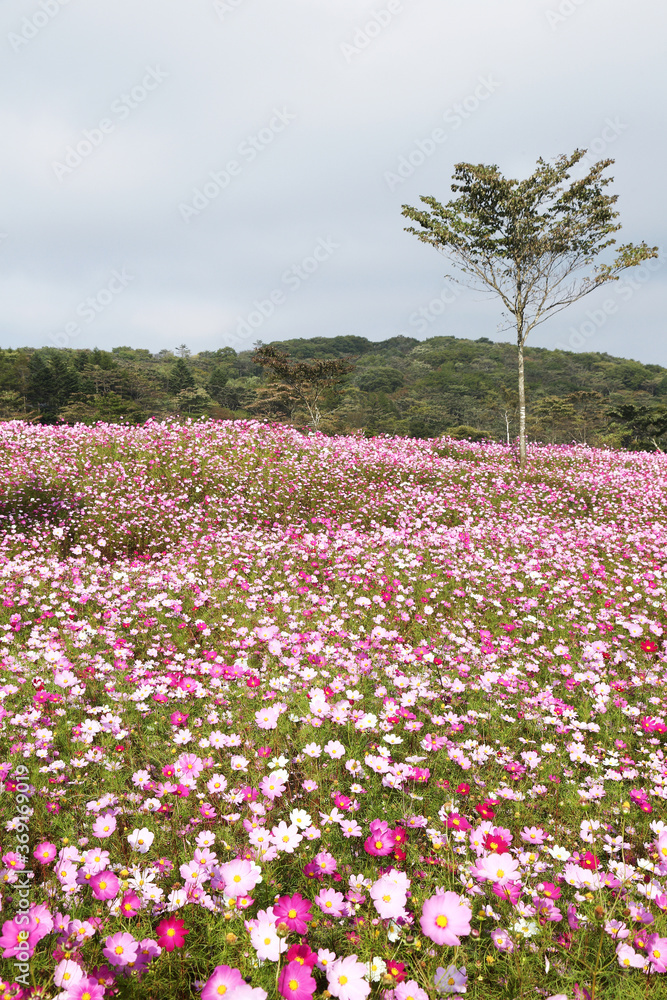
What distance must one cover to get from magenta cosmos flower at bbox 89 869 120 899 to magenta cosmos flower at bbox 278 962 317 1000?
79 cm

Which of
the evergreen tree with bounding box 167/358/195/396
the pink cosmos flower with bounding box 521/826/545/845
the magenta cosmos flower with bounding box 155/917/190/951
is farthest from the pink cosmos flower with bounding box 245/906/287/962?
the evergreen tree with bounding box 167/358/195/396

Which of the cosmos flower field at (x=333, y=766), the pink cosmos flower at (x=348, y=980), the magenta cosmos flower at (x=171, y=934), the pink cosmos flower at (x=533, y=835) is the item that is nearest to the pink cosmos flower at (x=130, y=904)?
the cosmos flower field at (x=333, y=766)

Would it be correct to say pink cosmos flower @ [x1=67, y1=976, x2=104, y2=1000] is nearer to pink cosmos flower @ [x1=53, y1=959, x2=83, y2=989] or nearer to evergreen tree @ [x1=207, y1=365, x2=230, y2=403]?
pink cosmos flower @ [x1=53, y1=959, x2=83, y2=989]

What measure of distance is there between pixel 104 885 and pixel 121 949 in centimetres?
29

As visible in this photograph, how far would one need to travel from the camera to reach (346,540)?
7461mm

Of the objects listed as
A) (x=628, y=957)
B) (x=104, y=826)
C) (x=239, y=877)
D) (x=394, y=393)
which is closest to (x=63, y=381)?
(x=394, y=393)

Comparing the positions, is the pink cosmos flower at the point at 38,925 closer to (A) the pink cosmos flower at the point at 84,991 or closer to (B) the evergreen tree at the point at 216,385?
(A) the pink cosmos flower at the point at 84,991

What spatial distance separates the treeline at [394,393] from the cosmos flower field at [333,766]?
44.2ft

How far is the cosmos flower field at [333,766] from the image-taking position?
1.56m

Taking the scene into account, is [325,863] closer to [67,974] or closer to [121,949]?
[121,949]

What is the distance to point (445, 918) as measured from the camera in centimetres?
141

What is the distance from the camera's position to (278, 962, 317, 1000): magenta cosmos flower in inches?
47.2

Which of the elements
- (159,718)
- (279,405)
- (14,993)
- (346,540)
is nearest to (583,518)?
(346,540)

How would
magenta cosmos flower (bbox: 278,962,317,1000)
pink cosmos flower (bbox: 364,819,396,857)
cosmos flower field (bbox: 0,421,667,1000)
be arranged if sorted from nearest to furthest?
magenta cosmos flower (bbox: 278,962,317,1000) → cosmos flower field (bbox: 0,421,667,1000) → pink cosmos flower (bbox: 364,819,396,857)
